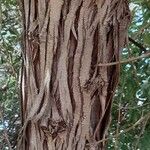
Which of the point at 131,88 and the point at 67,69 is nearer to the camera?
the point at 67,69

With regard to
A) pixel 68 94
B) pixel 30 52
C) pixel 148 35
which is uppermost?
pixel 148 35

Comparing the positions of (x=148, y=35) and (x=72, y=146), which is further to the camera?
(x=148, y=35)

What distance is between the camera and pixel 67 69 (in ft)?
3.62

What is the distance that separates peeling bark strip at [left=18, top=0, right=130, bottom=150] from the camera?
1.09 metres

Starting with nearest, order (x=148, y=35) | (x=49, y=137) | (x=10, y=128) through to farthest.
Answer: (x=49, y=137), (x=148, y=35), (x=10, y=128)

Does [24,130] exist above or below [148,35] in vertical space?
below

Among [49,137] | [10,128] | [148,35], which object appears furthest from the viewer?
[10,128]

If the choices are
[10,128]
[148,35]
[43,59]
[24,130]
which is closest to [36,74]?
[43,59]

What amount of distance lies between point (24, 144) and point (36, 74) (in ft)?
0.63

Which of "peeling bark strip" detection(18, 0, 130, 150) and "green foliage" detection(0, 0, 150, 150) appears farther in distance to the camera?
"green foliage" detection(0, 0, 150, 150)

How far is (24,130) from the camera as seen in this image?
1116mm

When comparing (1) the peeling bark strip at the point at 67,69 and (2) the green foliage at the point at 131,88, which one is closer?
(1) the peeling bark strip at the point at 67,69

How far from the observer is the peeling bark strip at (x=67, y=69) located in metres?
1.09

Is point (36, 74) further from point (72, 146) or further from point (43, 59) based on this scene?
point (72, 146)
